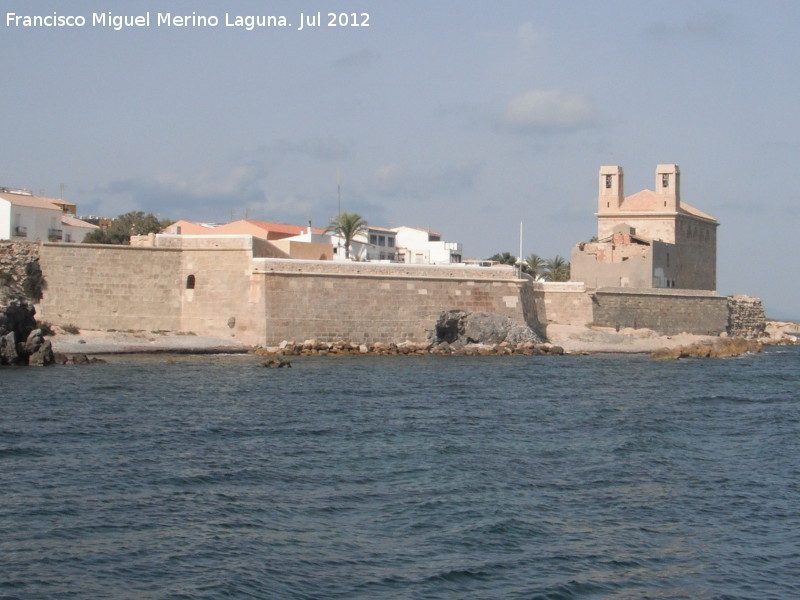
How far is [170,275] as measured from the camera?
33500mm

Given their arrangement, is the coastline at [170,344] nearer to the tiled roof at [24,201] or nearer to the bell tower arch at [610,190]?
the tiled roof at [24,201]

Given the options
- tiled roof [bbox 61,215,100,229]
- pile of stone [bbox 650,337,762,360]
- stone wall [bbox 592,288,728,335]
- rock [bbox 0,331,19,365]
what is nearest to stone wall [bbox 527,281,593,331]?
stone wall [bbox 592,288,728,335]

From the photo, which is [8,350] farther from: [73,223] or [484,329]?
[73,223]

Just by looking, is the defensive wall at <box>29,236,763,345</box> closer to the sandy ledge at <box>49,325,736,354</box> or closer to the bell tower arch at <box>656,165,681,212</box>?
the sandy ledge at <box>49,325,736,354</box>

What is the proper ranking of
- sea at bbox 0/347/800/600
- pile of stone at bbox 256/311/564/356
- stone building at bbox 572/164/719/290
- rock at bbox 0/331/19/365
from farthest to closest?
stone building at bbox 572/164/719/290 → pile of stone at bbox 256/311/564/356 → rock at bbox 0/331/19/365 → sea at bbox 0/347/800/600

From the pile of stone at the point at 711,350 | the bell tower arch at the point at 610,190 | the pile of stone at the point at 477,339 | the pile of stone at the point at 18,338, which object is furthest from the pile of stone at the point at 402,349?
the bell tower arch at the point at 610,190

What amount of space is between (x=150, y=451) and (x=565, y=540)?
704 cm

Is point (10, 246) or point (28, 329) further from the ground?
point (10, 246)

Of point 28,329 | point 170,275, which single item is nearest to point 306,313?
point 170,275

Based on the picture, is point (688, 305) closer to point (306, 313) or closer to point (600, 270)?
point (600, 270)

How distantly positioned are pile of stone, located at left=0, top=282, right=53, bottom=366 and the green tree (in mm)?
13653

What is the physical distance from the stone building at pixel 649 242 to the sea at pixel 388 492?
64.0 ft

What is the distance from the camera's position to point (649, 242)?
44938 millimetres

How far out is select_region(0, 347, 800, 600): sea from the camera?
10.5m
